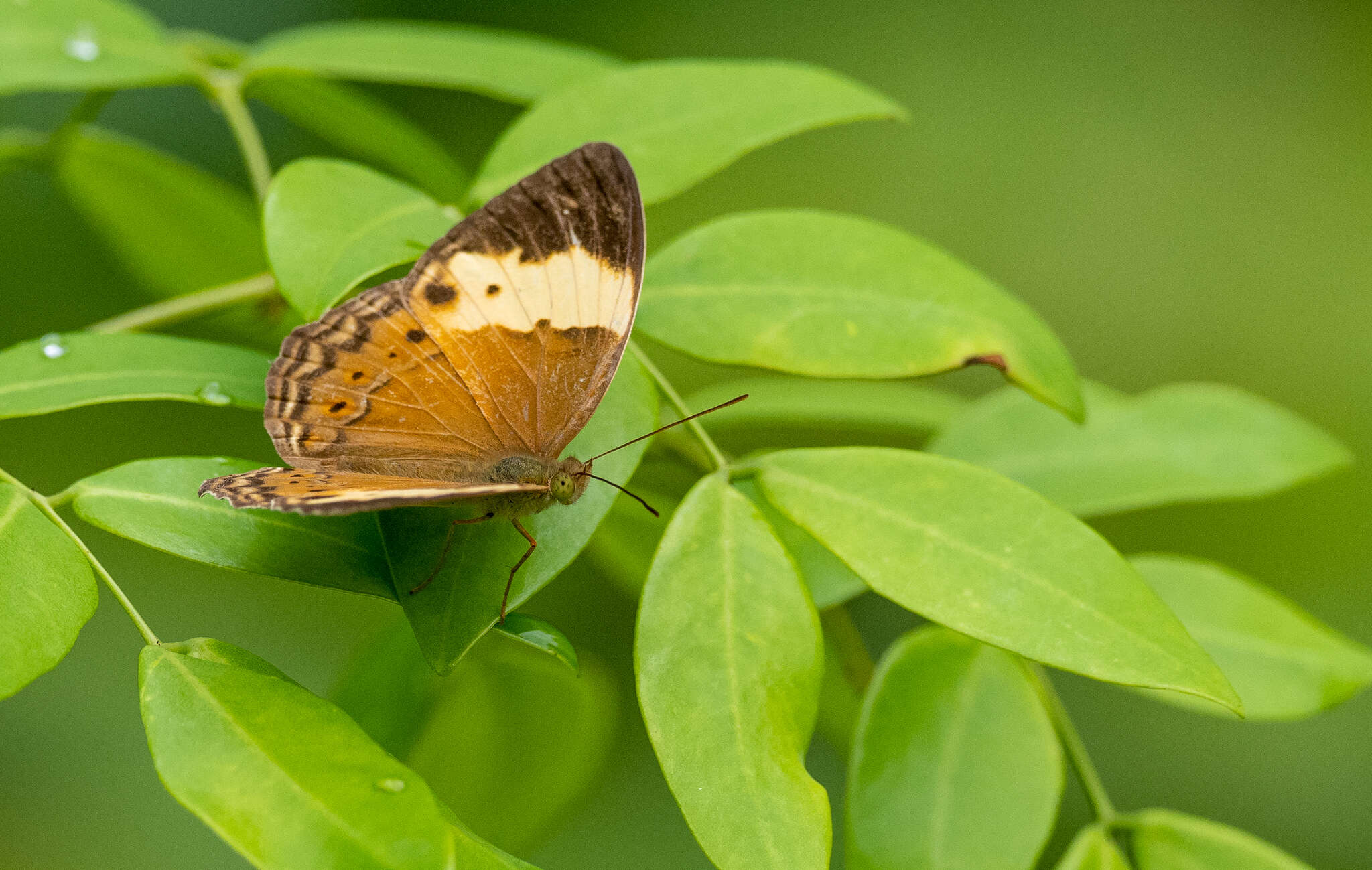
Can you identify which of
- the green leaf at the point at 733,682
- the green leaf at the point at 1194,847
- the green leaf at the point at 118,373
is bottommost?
the green leaf at the point at 1194,847

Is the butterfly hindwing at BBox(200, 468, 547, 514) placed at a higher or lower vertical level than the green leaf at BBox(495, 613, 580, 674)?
higher

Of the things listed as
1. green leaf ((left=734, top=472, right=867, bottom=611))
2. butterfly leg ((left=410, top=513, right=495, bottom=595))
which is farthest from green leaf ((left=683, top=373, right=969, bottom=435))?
butterfly leg ((left=410, top=513, right=495, bottom=595))

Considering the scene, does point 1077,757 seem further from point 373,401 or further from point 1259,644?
point 373,401

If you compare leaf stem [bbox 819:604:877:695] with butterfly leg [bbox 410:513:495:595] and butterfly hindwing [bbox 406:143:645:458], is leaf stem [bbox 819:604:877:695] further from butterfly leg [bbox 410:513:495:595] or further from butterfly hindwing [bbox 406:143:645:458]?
butterfly leg [bbox 410:513:495:595]

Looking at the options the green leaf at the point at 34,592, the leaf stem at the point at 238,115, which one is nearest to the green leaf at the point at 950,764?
the green leaf at the point at 34,592

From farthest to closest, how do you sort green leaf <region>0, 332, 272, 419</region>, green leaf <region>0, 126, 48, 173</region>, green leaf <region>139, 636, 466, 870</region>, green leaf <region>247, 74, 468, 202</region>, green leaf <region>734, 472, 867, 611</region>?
green leaf <region>247, 74, 468, 202</region>, green leaf <region>0, 126, 48, 173</region>, green leaf <region>734, 472, 867, 611</region>, green leaf <region>0, 332, 272, 419</region>, green leaf <region>139, 636, 466, 870</region>

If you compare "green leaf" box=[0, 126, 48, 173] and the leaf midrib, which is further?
"green leaf" box=[0, 126, 48, 173]

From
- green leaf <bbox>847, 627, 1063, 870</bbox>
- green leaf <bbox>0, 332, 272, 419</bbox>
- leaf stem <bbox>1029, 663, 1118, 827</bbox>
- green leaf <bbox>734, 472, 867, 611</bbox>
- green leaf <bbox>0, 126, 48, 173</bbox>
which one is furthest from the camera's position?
green leaf <bbox>0, 126, 48, 173</bbox>

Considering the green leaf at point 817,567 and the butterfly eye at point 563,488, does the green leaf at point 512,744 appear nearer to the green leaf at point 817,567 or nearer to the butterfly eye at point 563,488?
the green leaf at point 817,567
